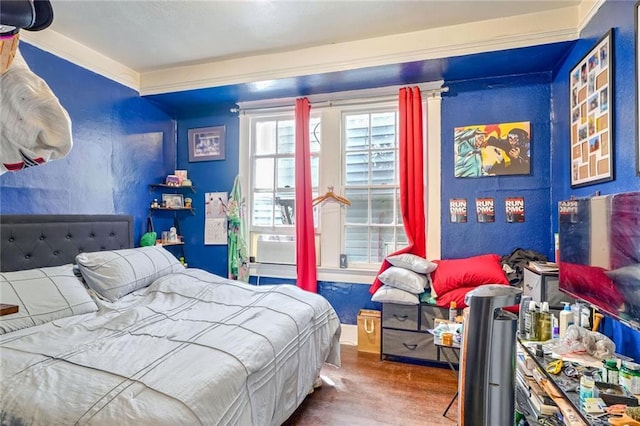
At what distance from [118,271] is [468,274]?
265 centimetres

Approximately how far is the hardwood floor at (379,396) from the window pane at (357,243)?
96 centimetres

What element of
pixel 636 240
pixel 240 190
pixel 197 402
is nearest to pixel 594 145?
pixel 636 240

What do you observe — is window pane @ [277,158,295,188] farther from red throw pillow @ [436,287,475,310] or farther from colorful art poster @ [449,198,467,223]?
red throw pillow @ [436,287,475,310]

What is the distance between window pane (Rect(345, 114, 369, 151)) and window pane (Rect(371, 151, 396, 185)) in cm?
16

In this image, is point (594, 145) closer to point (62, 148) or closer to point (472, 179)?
point (472, 179)

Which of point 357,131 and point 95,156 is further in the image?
point 357,131

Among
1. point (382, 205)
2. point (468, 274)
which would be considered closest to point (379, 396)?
point (468, 274)

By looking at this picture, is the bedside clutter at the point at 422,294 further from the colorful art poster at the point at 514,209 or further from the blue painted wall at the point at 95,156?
the blue painted wall at the point at 95,156

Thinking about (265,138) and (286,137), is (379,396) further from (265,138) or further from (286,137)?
(265,138)

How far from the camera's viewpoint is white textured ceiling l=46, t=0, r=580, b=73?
2359 mm

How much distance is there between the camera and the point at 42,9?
23.3 inches

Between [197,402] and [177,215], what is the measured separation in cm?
317

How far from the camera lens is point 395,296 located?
113 inches

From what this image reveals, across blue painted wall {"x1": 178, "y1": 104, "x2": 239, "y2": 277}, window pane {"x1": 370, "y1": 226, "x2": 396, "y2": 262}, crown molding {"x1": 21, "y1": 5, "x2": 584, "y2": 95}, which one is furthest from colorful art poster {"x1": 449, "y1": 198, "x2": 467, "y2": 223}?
blue painted wall {"x1": 178, "y1": 104, "x2": 239, "y2": 277}
